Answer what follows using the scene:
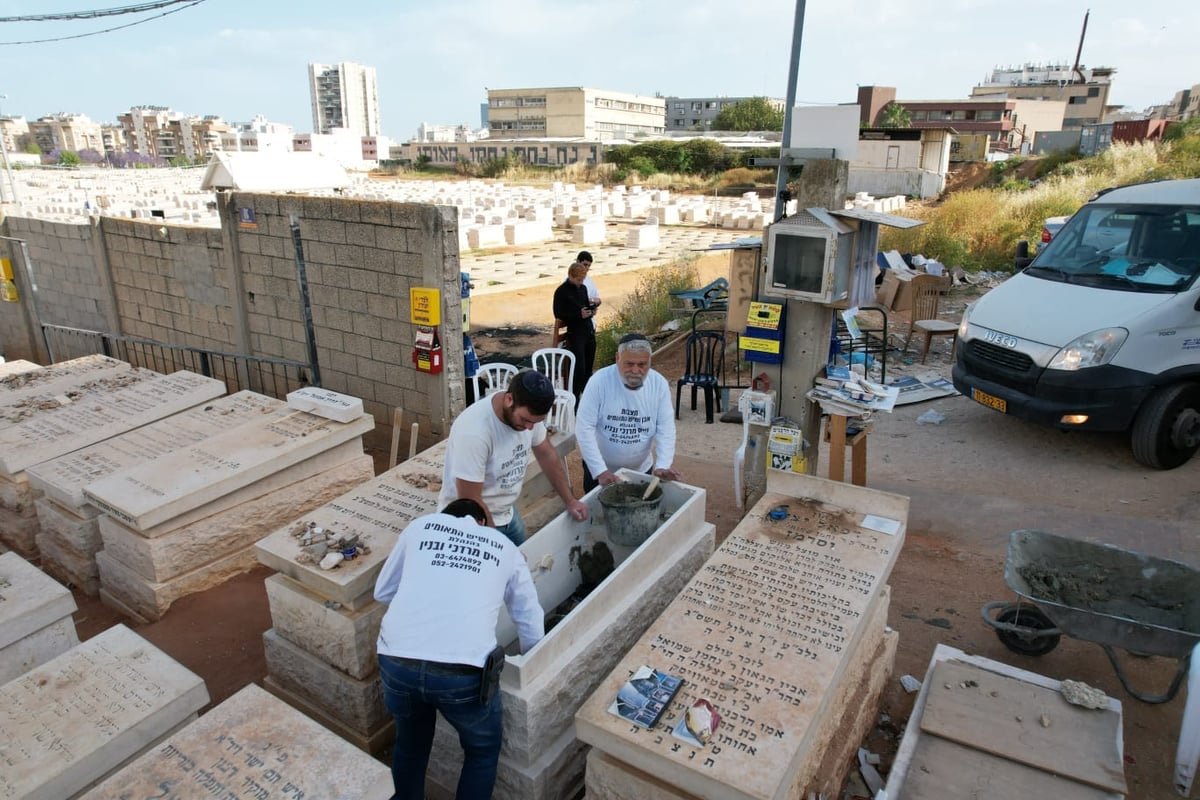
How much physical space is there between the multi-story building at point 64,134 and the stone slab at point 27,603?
495 feet

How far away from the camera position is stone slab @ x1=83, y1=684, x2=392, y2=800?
2.57m

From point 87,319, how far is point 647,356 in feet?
32.3

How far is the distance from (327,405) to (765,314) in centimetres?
348

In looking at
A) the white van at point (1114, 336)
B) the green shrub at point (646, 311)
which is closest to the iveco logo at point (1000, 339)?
the white van at point (1114, 336)

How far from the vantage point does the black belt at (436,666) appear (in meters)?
2.82

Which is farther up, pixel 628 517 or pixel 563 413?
pixel 628 517

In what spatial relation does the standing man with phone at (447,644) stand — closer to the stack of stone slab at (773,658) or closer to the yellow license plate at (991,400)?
the stack of stone slab at (773,658)

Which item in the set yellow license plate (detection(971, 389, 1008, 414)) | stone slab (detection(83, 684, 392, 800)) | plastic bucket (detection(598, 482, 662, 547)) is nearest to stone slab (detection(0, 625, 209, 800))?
stone slab (detection(83, 684, 392, 800))

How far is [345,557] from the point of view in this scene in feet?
13.2

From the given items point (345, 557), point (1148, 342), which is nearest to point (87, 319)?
point (345, 557)

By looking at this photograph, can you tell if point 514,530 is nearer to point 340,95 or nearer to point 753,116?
point 753,116

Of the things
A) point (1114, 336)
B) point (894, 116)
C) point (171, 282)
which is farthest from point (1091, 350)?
point (894, 116)

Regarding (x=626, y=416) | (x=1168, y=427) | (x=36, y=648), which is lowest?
(x=36, y=648)

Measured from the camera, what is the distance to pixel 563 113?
8862cm
